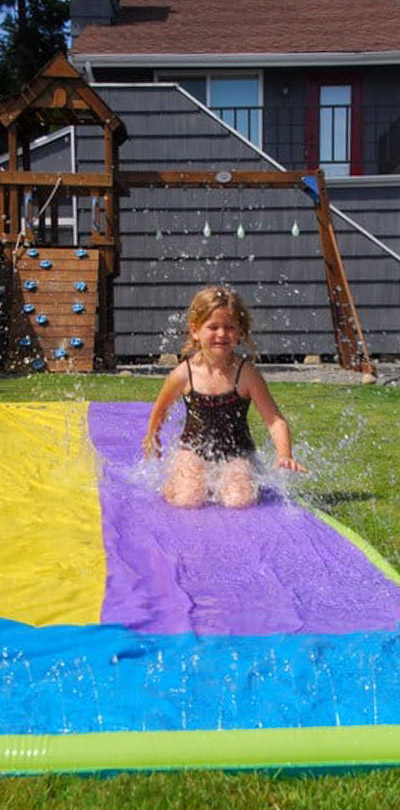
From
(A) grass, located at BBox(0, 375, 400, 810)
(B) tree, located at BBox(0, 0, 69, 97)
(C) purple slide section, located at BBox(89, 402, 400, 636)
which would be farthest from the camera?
(B) tree, located at BBox(0, 0, 69, 97)

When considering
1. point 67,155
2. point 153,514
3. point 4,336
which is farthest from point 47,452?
point 67,155

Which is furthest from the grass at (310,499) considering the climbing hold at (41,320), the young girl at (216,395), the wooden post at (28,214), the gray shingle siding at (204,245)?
the gray shingle siding at (204,245)

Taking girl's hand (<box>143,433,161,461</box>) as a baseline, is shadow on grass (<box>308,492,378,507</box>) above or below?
below

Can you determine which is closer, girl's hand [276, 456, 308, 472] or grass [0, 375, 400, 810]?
grass [0, 375, 400, 810]

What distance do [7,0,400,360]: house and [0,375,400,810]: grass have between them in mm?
3687

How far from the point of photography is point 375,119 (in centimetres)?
1466

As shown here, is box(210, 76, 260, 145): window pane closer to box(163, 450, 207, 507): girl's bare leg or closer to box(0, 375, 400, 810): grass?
box(0, 375, 400, 810): grass

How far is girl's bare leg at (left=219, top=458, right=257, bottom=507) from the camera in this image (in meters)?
3.86

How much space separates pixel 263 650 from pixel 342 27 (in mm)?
14639

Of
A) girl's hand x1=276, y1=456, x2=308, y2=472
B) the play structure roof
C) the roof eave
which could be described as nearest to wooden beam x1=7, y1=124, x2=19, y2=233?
the play structure roof

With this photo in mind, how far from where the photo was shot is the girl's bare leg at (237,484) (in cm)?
386

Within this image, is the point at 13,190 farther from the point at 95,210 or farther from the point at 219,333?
the point at 219,333

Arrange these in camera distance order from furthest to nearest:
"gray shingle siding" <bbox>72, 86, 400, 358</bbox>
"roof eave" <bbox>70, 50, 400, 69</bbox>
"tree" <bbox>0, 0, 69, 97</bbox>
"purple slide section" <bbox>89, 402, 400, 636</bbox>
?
"tree" <bbox>0, 0, 69, 97</bbox> → "roof eave" <bbox>70, 50, 400, 69</bbox> → "gray shingle siding" <bbox>72, 86, 400, 358</bbox> → "purple slide section" <bbox>89, 402, 400, 636</bbox>

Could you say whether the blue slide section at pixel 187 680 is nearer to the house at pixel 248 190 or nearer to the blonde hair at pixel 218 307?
the blonde hair at pixel 218 307
